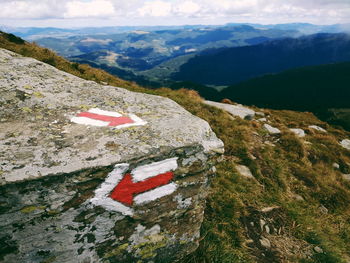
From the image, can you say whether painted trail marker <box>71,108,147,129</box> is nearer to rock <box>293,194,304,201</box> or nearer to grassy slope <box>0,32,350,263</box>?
grassy slope <box>0,32,350,263</box>

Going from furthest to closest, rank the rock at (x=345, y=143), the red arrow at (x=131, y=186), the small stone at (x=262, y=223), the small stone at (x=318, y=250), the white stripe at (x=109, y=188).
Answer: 1. the rock at (x=345, y=143)
2. the small stone at (x=262, y=223)
3. the small stone at (x=318, y=250)
4. the red arrow at (x=131, y=186)
5. the white stripe at (x=109, y=188)

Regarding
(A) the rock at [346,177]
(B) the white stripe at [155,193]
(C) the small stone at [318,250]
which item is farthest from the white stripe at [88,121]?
(A) the rock at [346,177]

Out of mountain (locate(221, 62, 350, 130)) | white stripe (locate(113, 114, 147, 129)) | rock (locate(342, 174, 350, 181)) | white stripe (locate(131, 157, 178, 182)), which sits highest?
white stripe (locate(113, 114, 147, 129))

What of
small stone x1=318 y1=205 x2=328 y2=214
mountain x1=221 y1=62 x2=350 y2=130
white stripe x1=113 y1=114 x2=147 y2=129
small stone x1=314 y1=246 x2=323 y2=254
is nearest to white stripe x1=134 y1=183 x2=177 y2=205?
white stripe x1=113 y1=114 x2=147 y2=129

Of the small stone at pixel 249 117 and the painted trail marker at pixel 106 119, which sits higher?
the painted trail marker at pixel 106 119

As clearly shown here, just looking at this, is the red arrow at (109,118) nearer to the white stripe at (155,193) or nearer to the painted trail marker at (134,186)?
the painted trail marker at (134,186)

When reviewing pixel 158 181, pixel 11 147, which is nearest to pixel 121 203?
pixel 158 181
